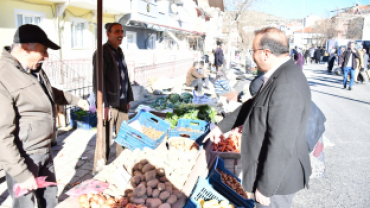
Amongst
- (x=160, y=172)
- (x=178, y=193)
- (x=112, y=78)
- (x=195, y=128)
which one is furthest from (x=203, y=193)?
(x=112, y=78)

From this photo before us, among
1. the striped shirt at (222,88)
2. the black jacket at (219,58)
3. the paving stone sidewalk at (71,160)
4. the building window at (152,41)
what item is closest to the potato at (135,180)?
the paving stone sidewalk at (71,160)

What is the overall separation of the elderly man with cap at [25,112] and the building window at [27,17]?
32.0ft

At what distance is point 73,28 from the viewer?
13.7m

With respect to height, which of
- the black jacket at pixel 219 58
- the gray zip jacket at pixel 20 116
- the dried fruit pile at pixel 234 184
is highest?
the black jacket at pixel 219 58

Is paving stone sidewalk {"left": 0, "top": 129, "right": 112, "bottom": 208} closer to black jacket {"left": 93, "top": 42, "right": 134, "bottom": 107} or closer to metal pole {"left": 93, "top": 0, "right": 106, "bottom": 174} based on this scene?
metal pole {"left": 93, "top": 0, "right": 106, "bottom": 174}

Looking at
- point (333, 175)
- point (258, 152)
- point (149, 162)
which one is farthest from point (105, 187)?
point (333, 175)

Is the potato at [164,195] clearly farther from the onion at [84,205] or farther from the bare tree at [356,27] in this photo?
the bare tree at [356,27]

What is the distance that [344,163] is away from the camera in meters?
5.21

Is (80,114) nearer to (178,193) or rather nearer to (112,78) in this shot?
(112,78)

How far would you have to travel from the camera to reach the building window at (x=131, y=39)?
19844 mm

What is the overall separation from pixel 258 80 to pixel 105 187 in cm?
335

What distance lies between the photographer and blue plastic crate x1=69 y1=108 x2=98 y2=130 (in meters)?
6.68

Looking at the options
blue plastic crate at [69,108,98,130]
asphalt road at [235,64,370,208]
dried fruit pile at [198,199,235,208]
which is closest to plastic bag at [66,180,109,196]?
dried fruit pile at [198,199,235,208]

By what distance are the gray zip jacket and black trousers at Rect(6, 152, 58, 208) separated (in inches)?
4.9
